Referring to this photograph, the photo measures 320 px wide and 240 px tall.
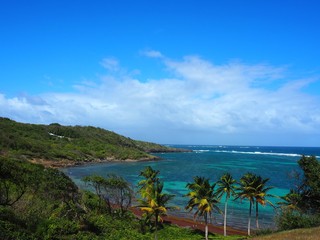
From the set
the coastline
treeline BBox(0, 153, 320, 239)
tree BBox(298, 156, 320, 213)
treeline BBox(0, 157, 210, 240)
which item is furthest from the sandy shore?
the coastline

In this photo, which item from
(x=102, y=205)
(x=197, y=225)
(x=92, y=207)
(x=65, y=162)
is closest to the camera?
(x=92, y=207)

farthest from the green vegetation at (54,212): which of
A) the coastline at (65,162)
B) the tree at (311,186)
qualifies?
the coastline at (65,162)

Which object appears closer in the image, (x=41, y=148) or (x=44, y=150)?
(x=44, y=150)

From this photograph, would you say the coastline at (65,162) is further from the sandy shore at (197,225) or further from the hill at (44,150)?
the sandy shore at (197,225)

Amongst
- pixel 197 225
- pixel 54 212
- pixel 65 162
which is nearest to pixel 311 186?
pixel 197 225

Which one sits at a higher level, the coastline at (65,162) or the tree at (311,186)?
the tree at (311,186)

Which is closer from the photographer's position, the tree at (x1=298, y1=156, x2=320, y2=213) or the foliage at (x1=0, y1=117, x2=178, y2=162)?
the tree at (x1=298, y1=156, x2=320, y2=213)

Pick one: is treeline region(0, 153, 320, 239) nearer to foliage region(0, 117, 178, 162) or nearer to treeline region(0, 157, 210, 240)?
treeline region(0, 157, 210, 240)

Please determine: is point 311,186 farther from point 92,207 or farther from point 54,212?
point 54,212

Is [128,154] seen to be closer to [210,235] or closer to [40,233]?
[210,235]

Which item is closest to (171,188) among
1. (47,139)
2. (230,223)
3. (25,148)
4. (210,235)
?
(230,223)

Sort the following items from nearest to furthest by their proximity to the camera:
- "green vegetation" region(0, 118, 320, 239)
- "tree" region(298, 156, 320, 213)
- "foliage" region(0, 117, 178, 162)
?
"green vegetation" region(0, 118, 320, 239), "tree" region(298, 156, 320, 213), "foliage" region(0, 117, 178, 162)

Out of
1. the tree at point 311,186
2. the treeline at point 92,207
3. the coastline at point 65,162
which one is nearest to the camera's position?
the treeline at point 92,207

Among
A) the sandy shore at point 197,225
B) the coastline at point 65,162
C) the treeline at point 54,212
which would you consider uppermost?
the treeline at point 54,212
